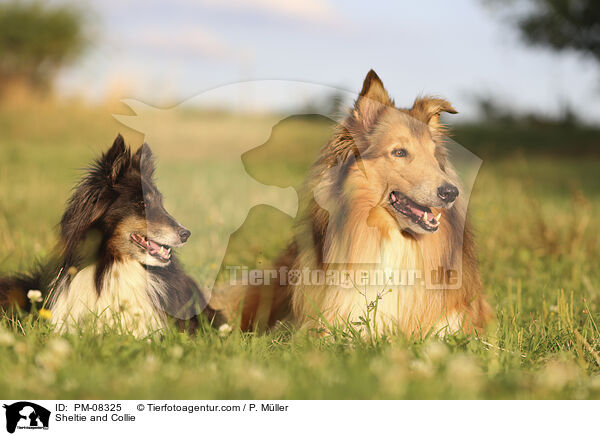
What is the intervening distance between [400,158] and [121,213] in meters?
1.70

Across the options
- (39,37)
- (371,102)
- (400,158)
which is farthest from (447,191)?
(39,37)

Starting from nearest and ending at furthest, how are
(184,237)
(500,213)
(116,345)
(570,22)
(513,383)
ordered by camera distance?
1. (513,383)
2. (116,345)
3. (184,237)
4. (500,213)
5. (570,22)

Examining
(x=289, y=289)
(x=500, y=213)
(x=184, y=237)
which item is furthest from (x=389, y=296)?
(x=500, y=213)

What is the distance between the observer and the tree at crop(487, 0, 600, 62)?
1720cm

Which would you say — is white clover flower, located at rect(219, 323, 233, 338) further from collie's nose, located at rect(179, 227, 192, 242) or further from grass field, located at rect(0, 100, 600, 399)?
collie's nose, located at rect(179, 227, 192, 242)

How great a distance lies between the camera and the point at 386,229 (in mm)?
3414

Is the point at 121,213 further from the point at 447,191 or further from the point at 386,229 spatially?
the point at 447,191

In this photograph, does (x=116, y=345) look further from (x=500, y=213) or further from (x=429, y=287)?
(x=500, y=213)

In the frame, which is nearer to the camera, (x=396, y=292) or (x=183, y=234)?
(x=183, y=234)

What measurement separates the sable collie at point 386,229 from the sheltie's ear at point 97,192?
3.98 ft

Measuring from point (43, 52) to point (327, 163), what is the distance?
26455mm

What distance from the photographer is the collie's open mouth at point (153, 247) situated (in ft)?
10.8

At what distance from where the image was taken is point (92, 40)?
26.5 m
